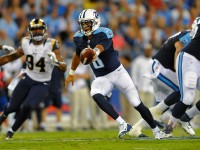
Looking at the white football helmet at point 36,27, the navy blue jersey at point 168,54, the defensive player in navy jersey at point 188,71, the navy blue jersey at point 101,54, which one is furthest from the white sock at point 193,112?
the white football helmet at point 36,27

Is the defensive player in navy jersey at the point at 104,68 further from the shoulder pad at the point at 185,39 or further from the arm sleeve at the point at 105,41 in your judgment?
the shoulder pad at the point at 185,39

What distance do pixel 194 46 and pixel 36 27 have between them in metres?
Result: 2.68

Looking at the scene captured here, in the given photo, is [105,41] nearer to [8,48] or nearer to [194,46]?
[194,46]

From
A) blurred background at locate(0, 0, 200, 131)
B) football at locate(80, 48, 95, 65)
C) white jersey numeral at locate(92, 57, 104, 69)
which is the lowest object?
blurred background at locate(0, 0, 200, 131)

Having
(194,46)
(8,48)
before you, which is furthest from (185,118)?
(8,48)

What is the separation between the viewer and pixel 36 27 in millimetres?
11391

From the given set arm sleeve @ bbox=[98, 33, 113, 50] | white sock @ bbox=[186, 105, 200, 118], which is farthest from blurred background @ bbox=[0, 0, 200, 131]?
arm sleeve @ bbox=[98, 33, 113, 50]

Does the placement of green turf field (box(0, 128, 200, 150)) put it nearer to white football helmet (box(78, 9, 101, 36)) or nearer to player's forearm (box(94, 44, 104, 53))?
player's forearm (box(94, 44, 104, 53))

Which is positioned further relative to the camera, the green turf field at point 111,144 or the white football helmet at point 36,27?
the white football helmet at point 36,27

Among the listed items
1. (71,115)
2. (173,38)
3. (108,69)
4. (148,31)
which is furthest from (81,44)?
(148,31)

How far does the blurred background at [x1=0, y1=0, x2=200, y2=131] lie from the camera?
15508mm

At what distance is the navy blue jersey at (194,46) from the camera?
9.78 metres

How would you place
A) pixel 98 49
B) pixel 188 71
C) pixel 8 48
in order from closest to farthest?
pixel 98 49, pixel 188 71, pixel 8 48

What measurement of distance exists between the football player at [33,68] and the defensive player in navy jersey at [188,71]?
79.7 inches
